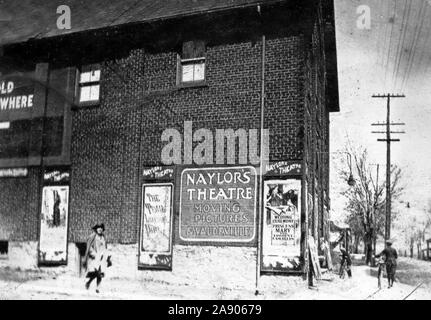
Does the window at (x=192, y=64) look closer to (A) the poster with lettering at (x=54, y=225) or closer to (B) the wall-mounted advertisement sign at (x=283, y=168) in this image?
(B) the wall-mounted advertisement sign at (x=283, y=168)

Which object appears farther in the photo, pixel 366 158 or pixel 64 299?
pixel 366 158

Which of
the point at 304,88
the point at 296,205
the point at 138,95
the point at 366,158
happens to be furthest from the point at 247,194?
the point at 366,158

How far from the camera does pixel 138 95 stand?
12.9m

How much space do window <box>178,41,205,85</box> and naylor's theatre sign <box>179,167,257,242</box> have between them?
2.34 meters

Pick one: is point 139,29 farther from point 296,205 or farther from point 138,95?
point 296,205

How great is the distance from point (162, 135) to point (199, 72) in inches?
72.5

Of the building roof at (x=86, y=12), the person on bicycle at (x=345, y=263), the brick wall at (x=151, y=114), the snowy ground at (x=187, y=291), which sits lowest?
the snowy ground at (x=187, y=291)

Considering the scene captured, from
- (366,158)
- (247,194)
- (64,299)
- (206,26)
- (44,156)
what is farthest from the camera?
(366,158)

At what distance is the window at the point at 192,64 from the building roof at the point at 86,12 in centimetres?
87

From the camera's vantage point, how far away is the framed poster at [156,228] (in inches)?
474

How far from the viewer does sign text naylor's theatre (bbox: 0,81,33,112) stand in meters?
14.0

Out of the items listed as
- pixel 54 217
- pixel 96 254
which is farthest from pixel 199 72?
pixel 54 217

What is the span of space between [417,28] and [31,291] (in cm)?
1068

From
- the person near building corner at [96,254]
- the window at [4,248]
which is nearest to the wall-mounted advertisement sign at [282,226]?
the person near building corner at [96,254]
